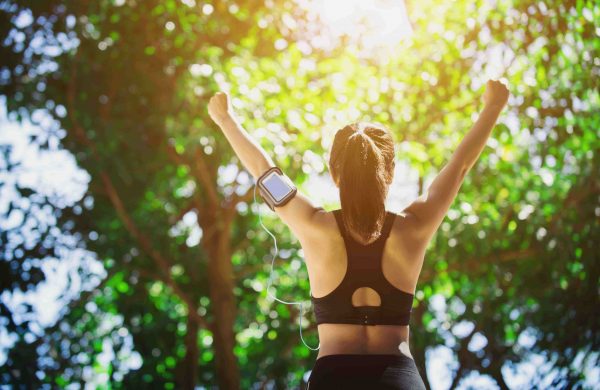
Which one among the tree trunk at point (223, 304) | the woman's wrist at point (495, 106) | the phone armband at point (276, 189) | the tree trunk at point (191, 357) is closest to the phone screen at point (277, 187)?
the phone armband at point (276, 189)

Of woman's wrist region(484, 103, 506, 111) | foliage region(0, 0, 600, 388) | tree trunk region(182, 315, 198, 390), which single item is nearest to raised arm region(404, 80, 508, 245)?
woman's wrist region(484, 103, 506, 111)

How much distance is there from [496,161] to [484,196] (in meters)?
0.47

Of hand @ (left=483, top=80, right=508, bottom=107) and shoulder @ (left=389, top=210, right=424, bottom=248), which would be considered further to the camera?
hand @ (left=483, top=80, right=508, bottom=107)

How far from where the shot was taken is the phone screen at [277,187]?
2.28 metres

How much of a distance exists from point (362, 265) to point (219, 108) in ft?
2.87

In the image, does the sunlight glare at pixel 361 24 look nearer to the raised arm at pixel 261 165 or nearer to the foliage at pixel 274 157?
the foliage at pixel 274 157

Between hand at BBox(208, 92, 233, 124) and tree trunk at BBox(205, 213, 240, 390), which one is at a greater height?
hand at BBox(208, 92, 233, 124)

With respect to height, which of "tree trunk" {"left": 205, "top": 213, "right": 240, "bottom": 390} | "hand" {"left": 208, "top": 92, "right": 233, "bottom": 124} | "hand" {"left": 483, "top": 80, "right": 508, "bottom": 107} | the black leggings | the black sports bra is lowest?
"tree trunk" {"left": 205, "top": 213, "right": 240, "bottom": 390}

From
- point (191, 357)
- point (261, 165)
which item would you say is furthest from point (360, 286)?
A: point (191, 357)

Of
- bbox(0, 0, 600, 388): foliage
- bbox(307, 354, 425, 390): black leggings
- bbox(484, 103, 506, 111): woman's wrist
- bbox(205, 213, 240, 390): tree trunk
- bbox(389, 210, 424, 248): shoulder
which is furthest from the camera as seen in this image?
bbox(205, 213, 240, 390): tree trunk

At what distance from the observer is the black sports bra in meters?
2.17

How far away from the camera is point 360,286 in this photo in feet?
7.14

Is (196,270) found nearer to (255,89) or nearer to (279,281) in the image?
(279,281)

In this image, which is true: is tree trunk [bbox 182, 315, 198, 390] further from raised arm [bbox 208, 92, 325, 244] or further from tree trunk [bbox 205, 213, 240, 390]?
raised arm [bbox 208, 92, 325, 244]
